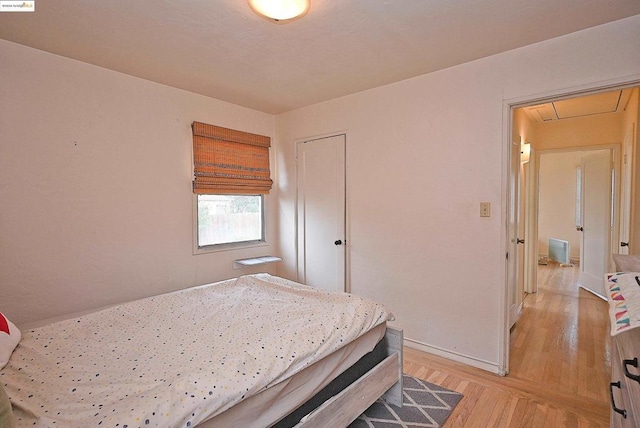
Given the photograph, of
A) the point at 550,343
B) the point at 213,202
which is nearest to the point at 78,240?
the point at 213,202

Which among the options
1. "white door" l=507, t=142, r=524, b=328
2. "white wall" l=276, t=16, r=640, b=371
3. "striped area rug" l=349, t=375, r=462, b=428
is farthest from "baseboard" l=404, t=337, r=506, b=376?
"white door" l=507, t=142, r=524, b=328

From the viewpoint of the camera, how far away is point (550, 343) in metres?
2.93

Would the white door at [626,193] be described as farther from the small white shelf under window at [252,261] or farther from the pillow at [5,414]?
the pillow at [5,414]

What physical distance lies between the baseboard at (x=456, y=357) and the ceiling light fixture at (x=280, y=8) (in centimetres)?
275

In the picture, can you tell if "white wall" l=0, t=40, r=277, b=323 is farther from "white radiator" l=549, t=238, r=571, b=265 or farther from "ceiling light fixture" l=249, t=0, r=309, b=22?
"white radiator" l=549, t=238, r=571, b=265

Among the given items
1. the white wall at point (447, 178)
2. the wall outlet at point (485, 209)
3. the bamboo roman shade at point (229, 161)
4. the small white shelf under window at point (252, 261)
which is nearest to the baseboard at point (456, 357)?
the white wall at point (447, 178)

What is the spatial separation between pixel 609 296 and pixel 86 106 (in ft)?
11.0

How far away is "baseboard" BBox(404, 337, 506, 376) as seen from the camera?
247 cm

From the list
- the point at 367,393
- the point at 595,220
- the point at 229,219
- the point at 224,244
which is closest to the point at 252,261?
the point at 224,244

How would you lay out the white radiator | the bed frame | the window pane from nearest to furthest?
1. the bed frame
2. the window pane
3. the white radiator

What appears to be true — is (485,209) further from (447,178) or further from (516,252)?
(516,252)

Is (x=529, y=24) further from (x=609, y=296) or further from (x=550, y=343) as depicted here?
(x=550, y=343)

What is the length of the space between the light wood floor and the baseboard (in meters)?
0.05

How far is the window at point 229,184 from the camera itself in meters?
3.22
